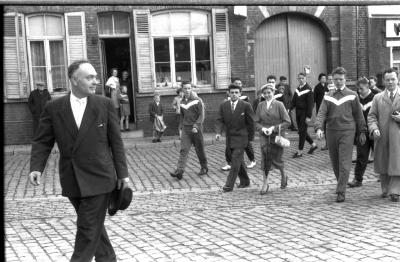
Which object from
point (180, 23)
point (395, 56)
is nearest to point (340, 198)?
point (180, 23)

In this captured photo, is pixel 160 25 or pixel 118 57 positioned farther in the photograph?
pixel 118 57

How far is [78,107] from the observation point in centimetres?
511

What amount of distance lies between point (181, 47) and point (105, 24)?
252 centimetres

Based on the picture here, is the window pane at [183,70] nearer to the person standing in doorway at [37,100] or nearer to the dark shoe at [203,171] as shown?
the person standing in doorway at [37,100]

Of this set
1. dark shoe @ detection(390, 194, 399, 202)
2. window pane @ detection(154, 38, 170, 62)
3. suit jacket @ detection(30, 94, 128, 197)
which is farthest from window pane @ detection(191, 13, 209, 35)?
suit jacket @ detection(30, 94, 128, 197)

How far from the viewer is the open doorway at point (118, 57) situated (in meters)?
19.1

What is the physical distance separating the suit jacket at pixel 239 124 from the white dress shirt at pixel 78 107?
4923 millimetres

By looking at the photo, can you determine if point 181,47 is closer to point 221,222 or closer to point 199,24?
point 199,24

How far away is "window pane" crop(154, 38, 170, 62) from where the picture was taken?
60.7ft

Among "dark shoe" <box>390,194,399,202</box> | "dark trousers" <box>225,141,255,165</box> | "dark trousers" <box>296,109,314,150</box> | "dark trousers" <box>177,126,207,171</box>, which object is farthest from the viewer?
"dark trousers" <box>296,109,314,150</box>

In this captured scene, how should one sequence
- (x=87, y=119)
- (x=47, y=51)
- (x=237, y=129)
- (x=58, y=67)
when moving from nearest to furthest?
1. (x=87, y=119)
2. (x=237, y=129)
3. (x=47, y=51)
4. (x=58, y=67)

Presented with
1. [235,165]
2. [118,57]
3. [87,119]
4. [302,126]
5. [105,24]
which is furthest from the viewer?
[118,57]

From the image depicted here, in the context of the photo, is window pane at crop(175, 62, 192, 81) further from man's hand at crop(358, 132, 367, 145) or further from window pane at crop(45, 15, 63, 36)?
man's hand at crop(358, 132, 367, 145)

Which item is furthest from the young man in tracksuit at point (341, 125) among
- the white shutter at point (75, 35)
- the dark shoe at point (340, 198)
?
the white shutter at point (75, 35)
